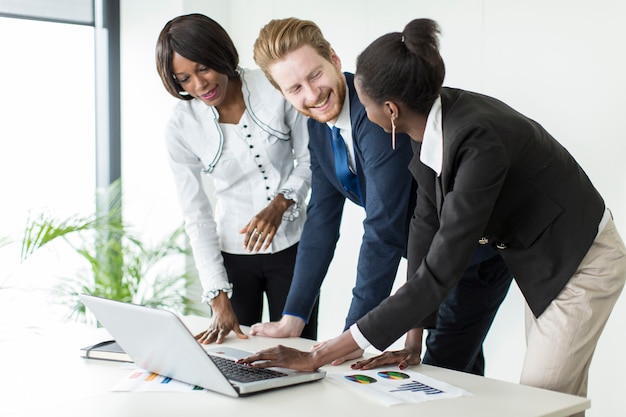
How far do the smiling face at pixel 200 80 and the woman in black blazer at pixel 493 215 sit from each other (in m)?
0.73

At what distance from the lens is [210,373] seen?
58.2 inches

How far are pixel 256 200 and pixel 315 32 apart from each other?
648mm

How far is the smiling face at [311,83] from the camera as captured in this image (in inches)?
78.8

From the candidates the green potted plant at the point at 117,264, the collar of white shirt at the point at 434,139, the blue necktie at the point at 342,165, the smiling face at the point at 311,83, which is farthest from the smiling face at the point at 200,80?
the green potted plant at the point at 117,264

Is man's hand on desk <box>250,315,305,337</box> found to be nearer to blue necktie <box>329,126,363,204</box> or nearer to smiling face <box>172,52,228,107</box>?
blue necktie <box>329,126,363,204</box>

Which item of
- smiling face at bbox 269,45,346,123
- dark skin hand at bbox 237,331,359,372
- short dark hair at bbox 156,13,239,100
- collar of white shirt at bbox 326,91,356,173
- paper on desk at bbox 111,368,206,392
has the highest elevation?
short dark hair at bbox 156,13,239,100

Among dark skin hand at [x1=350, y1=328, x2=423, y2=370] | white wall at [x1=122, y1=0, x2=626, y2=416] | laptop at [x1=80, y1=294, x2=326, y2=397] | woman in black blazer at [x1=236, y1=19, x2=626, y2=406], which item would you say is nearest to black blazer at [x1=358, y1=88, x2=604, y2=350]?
woman in black blazer at [x1=236, y1=19, x2=626, y2=406]

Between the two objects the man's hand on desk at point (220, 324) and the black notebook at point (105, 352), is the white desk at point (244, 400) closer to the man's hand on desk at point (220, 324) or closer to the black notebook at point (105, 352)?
the black notebook at point (105, 352)

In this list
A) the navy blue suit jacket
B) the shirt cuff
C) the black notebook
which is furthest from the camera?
the navy blue suit jacket

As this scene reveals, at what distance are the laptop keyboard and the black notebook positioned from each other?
273mm

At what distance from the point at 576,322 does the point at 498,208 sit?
29cm

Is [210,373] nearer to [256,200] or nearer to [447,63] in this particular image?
[256,200]

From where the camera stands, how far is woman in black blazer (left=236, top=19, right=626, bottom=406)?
1532 millimetres

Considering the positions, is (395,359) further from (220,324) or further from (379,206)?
(220,324)
